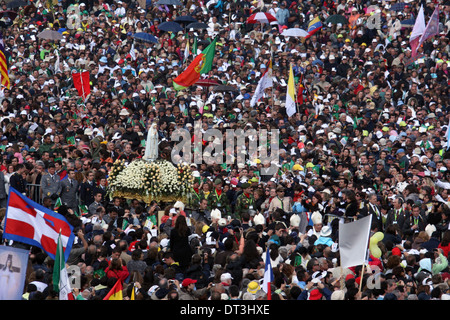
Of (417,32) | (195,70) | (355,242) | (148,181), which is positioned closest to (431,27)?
(417,32)

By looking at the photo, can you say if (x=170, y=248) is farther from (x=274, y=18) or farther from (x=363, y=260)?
(x=274, y=18)

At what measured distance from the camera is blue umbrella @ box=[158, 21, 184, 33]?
115 ft

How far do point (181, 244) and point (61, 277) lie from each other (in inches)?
165

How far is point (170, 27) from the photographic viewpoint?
116 ft

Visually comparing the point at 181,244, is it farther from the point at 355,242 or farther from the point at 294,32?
the point at 294,32

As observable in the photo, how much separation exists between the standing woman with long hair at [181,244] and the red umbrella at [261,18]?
19298mm

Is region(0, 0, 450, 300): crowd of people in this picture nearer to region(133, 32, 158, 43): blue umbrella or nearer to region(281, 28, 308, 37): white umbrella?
region(133, 32, 158, 43): blue umbrella

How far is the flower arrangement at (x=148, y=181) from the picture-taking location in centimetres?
2248

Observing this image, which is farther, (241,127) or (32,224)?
(241,127)

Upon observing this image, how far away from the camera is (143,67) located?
3262 cm

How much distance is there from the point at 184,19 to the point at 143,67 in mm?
4288

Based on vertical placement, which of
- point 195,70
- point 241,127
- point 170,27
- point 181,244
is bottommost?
point 181,244
